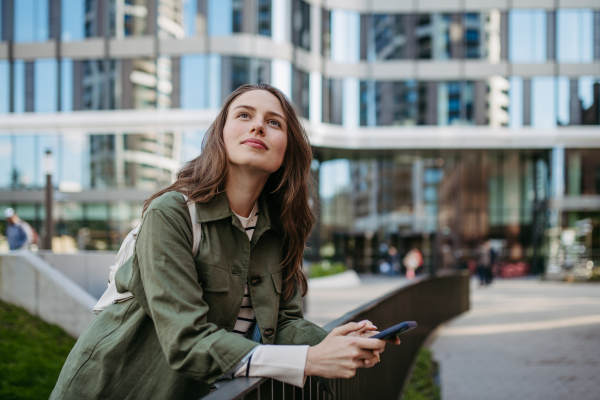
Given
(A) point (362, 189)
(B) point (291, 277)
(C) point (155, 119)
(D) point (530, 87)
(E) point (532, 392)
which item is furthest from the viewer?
(A) point (362, 189)

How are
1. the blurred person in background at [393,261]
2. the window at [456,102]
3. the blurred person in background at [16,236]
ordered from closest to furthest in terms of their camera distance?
the blurred person in background at [16,236]
the blurred person in background at [393,261]
the window at [456,102]

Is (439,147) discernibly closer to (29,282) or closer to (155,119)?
(155,119)

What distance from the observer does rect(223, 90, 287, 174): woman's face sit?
1971mm

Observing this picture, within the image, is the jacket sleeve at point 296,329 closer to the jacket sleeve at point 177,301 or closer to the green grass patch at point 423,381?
the jacket sleeve at point 177,301

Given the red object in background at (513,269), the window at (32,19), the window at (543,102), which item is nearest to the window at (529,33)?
the window at (543,102)

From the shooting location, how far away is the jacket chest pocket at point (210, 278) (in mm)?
1812

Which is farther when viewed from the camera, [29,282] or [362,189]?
[362,189]

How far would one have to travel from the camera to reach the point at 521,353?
8188mm

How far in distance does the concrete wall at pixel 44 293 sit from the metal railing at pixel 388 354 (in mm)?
4291

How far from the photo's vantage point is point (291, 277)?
2.19m

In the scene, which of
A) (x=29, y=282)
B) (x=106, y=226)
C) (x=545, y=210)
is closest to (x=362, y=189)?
(x=545, y=210)

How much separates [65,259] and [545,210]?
1004 inches

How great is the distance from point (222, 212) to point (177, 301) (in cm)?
42

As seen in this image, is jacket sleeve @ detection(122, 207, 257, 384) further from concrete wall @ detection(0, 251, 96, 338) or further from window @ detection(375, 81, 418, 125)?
window @ detection(375, 81, 418, 125)
